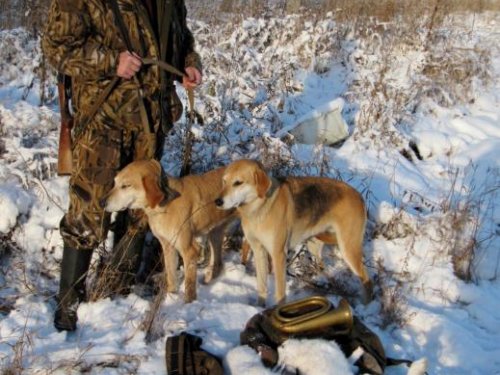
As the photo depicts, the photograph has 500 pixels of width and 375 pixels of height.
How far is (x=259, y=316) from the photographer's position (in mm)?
3408

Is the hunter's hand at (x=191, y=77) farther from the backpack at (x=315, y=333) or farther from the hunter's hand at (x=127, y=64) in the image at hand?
the backpack at (x=315, y=333)

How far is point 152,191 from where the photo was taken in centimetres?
379

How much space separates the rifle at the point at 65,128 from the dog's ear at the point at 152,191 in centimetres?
53

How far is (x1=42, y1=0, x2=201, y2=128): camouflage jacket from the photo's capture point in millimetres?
3139

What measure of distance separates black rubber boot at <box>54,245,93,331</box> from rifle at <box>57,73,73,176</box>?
56cm

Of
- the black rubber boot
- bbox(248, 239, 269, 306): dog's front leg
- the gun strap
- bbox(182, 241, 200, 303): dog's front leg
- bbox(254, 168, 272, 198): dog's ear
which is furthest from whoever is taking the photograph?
bbox(248, 239, 269, 306): dog's front leg

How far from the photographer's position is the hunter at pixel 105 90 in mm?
3209

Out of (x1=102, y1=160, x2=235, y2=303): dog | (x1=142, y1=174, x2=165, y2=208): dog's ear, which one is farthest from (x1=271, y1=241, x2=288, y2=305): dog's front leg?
(x1=142, y1=174, x2=165, y2=208): dog's ear

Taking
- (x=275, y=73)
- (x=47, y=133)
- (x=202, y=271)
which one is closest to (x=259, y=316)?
(x=202, y=271)

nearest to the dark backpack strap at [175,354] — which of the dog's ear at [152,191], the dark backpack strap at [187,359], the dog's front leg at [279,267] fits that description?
the dark backpack strap at [187,359]

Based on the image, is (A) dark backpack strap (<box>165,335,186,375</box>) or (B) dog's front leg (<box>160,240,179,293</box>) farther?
(B) dog's front leg (<box>160,240,179,293</box>)

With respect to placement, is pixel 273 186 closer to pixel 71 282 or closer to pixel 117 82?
pixel 117 82

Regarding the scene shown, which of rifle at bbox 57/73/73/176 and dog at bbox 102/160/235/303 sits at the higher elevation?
rifle at bbox 57/73/73/176

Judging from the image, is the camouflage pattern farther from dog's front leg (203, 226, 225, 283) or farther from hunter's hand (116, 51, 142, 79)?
dog's front leg (203, 226, 225, 283)
